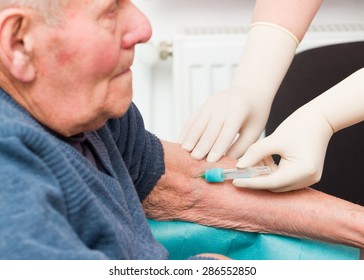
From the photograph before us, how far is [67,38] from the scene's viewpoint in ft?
2.89

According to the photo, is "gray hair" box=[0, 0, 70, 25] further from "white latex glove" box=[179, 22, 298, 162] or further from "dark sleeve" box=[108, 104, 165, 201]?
"white latex glove" box=[179, 22, 298, 162]

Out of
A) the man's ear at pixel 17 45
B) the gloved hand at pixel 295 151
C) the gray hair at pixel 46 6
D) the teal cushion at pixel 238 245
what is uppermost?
the gray hair at pixel 46 6

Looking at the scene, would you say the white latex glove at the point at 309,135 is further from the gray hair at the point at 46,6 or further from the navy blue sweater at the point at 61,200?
the gray hair at the point at 46,6

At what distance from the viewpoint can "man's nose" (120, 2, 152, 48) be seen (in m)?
0.97

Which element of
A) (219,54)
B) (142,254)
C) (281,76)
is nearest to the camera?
(142,254)

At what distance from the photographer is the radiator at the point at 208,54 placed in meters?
2.13

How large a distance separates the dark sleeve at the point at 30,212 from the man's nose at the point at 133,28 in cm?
27

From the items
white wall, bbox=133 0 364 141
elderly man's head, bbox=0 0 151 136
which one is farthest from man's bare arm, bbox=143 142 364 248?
white wall, bbox=133 0 364 141

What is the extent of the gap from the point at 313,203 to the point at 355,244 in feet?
0.40

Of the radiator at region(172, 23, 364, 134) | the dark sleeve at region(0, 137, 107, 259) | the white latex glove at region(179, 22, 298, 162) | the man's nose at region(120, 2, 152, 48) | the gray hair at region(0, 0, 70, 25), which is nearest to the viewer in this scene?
the dark sleeve at region(0, 137, 107, 259)

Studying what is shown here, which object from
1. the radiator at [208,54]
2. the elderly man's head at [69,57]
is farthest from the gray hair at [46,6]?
the radiator at [208,54]

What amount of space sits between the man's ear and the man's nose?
167mm
